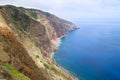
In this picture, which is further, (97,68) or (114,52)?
(114,52)

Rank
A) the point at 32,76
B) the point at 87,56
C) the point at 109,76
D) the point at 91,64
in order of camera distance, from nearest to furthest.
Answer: the point at 32,76
the point at 109,76
the point at 91,64
the point at 87,56

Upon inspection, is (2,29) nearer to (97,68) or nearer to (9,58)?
(9,58)

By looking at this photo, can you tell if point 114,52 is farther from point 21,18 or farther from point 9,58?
point 9,58

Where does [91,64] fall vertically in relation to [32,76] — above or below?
above

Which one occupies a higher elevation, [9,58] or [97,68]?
[97,68]

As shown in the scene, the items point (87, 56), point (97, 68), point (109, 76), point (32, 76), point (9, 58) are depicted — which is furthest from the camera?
point (87, 56)

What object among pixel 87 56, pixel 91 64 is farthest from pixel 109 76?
pixel 87 56

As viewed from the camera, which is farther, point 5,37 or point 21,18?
point 21,18

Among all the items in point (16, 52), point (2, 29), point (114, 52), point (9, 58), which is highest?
point (114, 52)

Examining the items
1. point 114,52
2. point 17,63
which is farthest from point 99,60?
point 17,63
